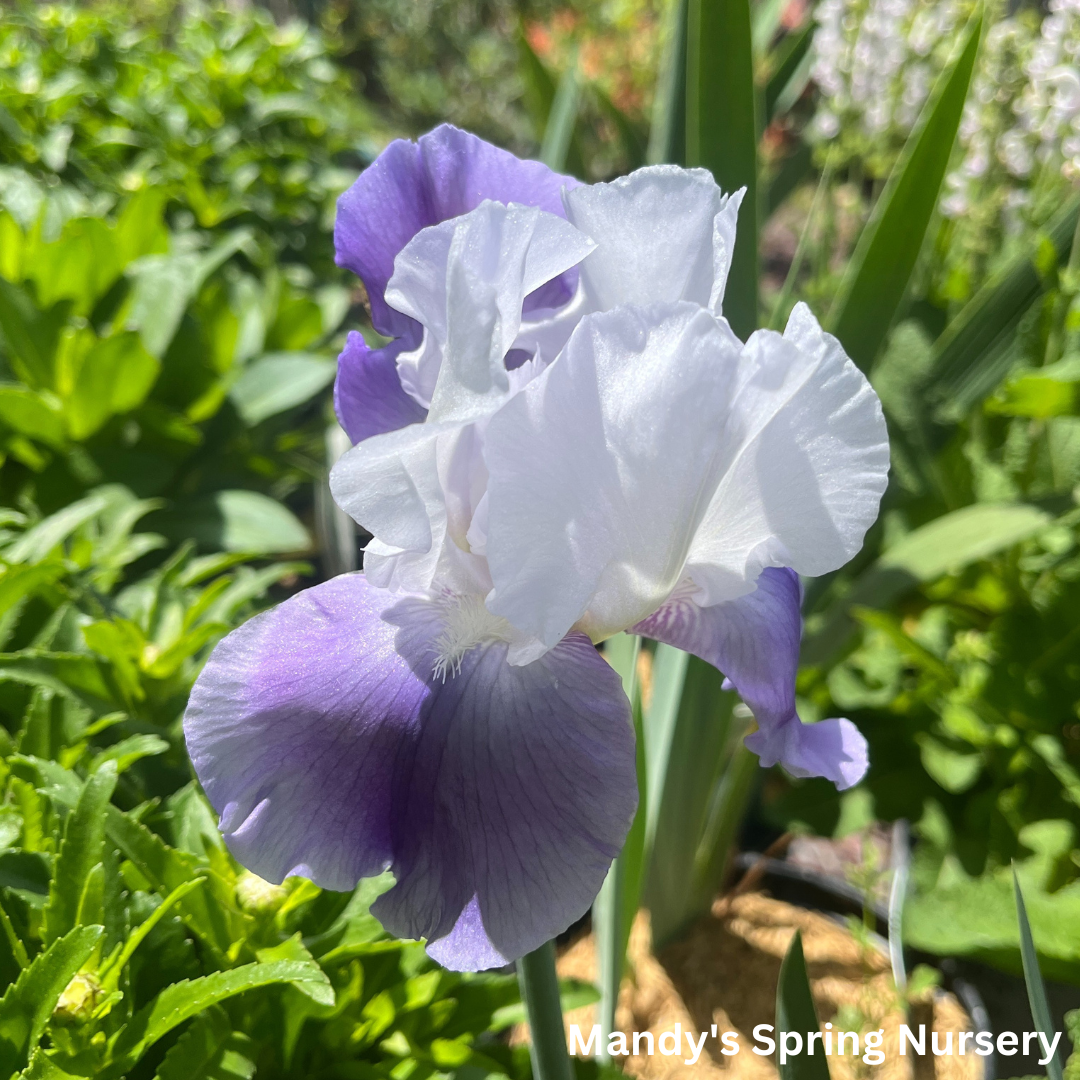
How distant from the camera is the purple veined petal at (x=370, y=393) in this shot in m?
0.55

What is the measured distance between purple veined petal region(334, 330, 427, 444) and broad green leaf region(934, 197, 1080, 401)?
3.66 feet

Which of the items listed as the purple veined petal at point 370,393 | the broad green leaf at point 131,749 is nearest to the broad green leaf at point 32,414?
the broad green leaf at point 131,749

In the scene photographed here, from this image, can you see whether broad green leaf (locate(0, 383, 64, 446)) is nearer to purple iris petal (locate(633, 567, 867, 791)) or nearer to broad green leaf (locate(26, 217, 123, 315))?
broad green leaf (locate(26, 217, 123, 315))

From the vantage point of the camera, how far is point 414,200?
1.75 ft

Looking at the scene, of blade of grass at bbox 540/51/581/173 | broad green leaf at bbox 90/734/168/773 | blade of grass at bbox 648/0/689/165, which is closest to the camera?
broad green leaf at bbox 90/734/168/773

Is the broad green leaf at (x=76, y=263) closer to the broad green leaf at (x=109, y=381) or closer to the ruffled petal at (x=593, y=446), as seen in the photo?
the broad green leaf at (x=109, y=381)

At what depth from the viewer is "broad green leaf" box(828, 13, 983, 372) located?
869 mm

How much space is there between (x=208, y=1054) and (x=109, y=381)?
0.86m

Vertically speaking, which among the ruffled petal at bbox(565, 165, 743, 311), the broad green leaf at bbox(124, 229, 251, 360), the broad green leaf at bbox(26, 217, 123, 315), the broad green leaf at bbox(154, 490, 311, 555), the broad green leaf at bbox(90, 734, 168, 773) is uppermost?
the ruffled petal at bbox(565, 165, 743, 311)

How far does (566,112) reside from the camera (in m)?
1.32

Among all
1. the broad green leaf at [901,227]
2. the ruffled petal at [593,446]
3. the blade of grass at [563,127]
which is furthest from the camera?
the blade of grass at [563,127]

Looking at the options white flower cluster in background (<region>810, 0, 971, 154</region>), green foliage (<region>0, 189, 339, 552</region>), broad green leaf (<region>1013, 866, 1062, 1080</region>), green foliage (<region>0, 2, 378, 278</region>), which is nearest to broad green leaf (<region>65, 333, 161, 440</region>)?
green foliage (<region>0, 189, 339, 552</region>)

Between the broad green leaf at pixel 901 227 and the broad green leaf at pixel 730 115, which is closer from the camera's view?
the broad green leaf at pixel 730 115

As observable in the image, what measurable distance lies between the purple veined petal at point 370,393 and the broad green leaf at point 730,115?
0.37 m
